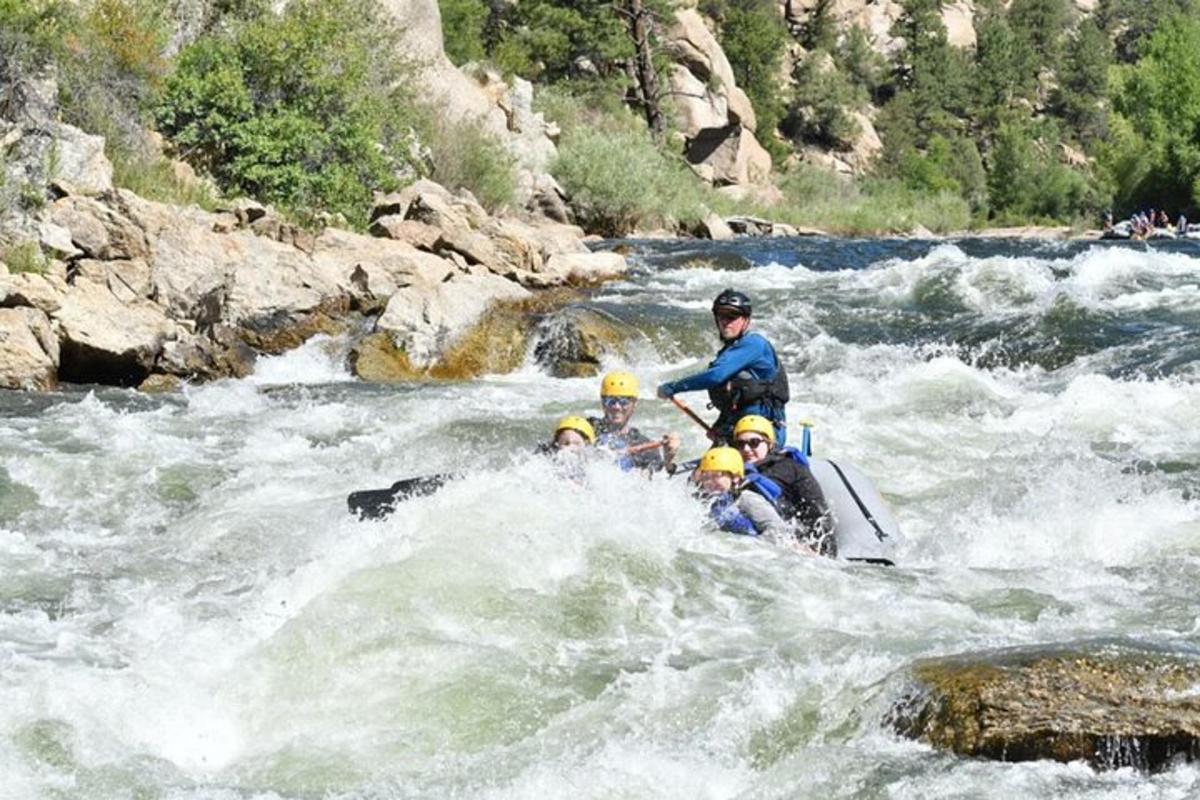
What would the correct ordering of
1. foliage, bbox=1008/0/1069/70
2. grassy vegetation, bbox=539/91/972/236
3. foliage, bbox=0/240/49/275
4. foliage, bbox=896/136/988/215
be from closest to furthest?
foliage, bbox=0/240/49/275 < grassy vegetation, bbox=539/91/972/236 < foliage, bbox=896/136/988/215 < foliage, bbox=1008/0/1069/70

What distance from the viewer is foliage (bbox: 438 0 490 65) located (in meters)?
33.5

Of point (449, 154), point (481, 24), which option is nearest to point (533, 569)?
point (449, 154)

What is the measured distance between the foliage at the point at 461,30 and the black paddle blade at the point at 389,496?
2710cm

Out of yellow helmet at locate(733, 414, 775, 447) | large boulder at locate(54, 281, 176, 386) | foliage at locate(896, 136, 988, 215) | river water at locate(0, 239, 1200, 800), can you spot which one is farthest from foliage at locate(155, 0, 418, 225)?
foliage at locate(896, 136, 988, 215)

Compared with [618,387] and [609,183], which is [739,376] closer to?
[618,387]

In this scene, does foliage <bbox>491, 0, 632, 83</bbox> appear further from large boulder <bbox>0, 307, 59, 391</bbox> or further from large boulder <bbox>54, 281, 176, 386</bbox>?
large boulder <bbox>0, 307, 59, 391</bbox>

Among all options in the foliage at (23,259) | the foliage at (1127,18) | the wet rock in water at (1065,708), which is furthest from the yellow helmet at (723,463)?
the foliage at (1127,18)

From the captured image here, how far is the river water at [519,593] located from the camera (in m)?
4.61

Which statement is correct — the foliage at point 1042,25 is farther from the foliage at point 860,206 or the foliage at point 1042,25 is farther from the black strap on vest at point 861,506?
the black strap on vest at point 861,506

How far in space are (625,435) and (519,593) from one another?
6.73 ft

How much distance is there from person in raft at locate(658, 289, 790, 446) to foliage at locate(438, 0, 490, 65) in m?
26.6

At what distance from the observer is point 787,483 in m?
7.19

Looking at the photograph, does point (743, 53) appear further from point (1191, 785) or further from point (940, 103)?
point (1191, 785)

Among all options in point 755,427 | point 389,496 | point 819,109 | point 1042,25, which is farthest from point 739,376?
point 1042,25
